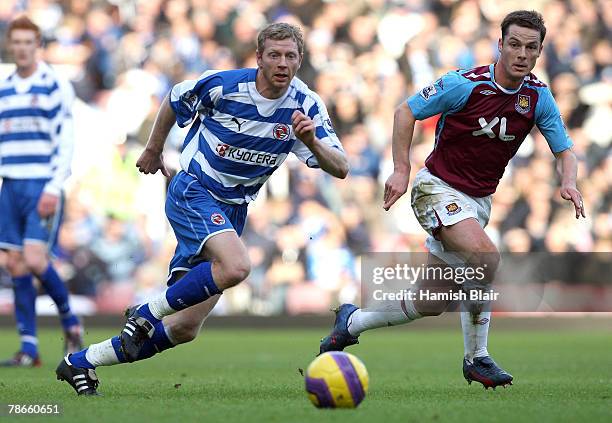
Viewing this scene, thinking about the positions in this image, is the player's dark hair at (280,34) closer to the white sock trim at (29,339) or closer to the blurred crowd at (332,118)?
the white sock trim at (29,339)

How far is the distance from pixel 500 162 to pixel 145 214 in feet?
31.1

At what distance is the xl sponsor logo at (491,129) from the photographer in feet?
27.0

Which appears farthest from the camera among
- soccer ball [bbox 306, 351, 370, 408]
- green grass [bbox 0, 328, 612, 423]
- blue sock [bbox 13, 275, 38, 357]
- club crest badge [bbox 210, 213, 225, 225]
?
blue sock [bbox 13, 275, 38, 357]

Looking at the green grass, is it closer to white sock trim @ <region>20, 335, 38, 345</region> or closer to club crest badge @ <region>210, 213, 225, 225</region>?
white sock trim @ <region>20, 335, 38, 345</region>

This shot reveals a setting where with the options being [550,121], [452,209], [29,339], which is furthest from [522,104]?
[29,339]

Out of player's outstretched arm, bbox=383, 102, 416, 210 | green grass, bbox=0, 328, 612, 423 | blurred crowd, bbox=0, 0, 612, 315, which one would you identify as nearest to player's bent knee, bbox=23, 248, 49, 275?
green grass, bbox=0, 328, 612, 423

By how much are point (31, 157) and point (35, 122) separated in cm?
32

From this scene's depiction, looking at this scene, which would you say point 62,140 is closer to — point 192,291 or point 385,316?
point 385,316

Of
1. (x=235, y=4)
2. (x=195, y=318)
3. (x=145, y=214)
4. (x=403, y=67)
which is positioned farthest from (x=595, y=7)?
(x=195, y=318)

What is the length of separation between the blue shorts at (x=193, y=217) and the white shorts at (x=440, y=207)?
4.18 feet

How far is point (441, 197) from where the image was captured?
8344mm

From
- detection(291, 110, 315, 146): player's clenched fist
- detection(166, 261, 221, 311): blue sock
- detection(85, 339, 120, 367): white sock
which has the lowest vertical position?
detection(85, 339, 120, 367): white sock

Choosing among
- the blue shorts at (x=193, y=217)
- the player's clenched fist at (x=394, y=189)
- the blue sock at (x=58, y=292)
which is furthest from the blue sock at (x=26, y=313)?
the player's clenched fist at (x=394, y=189)

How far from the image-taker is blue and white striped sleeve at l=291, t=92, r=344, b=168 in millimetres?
7622
